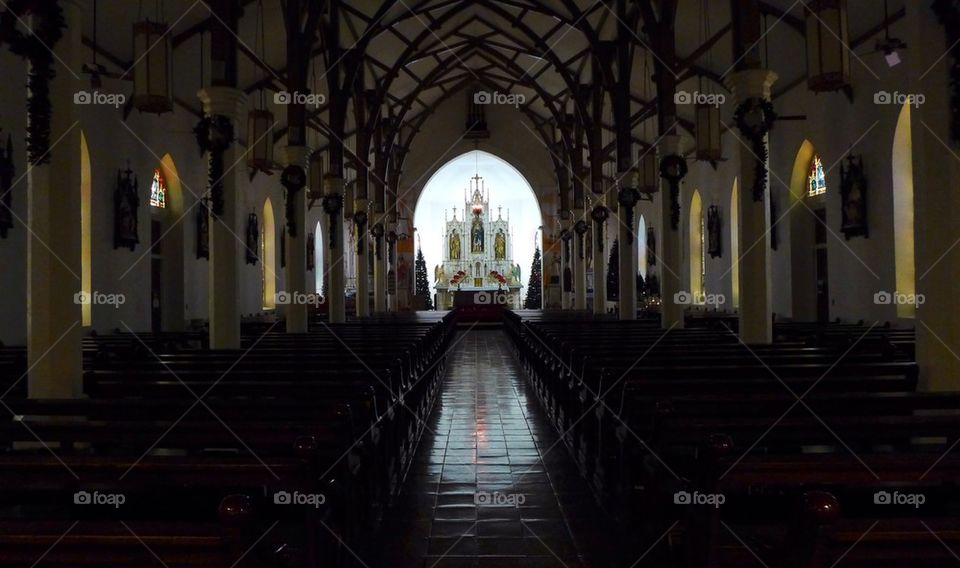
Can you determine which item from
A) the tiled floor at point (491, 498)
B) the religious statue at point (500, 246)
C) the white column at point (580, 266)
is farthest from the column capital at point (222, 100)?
the religious statue at point (500, 246)

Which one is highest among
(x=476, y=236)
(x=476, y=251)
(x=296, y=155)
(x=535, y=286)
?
(x=476, y=236)

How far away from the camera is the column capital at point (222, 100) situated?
9.05 m

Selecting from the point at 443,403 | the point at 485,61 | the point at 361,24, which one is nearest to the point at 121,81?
the point at 361,24

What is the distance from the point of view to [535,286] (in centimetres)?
3184

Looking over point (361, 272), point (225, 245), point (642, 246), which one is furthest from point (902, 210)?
point (642, 246)

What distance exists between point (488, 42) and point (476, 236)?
12.2 meters

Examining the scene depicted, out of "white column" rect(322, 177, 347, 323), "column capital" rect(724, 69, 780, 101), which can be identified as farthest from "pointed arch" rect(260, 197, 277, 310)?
"column capital" rect(724, 69, 780, 101)

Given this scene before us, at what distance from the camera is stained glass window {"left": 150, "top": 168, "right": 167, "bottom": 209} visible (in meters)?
15.9

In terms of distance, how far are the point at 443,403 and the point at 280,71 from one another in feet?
38.9

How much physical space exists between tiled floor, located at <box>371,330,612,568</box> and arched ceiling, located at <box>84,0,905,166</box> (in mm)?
5122

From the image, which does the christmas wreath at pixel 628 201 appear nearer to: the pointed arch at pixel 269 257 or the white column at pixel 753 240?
the white column at pixel 753 240

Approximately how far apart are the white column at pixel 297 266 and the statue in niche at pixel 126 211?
360 cm

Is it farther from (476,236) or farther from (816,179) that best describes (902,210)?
(476,236)

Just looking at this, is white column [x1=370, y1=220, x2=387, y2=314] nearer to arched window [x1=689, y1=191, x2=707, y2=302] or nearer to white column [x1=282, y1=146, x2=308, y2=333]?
arched window [x1=689, y1=191, x2=707, y2=302]
